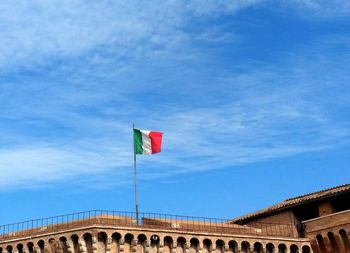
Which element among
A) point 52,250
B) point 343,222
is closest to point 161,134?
point 52,250

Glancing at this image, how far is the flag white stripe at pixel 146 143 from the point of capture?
40.8 meters

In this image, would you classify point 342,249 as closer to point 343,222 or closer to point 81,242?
point 343,222

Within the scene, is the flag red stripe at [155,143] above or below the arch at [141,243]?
above

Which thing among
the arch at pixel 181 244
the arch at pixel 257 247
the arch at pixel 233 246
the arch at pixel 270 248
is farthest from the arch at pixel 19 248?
the arch at pixel 270 248

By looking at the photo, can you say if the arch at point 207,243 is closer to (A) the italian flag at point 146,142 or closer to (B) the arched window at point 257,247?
(B) the arched window at point 257,247

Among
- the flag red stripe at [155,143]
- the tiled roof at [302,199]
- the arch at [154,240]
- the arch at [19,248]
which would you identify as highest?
the flag red stripe at [155,143]

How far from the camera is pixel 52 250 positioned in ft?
119

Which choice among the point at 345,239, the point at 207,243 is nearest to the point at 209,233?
the point at 207,243

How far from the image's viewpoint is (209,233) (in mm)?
39219

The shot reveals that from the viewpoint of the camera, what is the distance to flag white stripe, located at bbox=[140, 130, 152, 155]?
1607 inches

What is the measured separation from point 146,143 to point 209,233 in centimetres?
715

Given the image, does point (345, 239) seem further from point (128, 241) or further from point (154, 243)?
point (128, 241)

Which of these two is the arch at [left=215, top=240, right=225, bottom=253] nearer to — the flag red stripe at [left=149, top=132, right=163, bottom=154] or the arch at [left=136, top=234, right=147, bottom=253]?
the arch at [left=136, top=234, right=147, bottom=253]

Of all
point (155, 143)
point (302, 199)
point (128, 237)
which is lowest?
point (128, 237)
